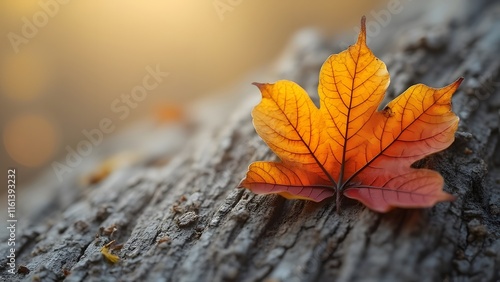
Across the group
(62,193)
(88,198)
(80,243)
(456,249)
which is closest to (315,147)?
(456,249)

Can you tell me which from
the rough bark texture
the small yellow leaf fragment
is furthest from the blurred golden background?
the small yellow leaf fragment

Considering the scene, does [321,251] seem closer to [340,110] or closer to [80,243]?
[340,110]

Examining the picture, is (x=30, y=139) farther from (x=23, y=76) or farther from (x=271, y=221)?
(x=271, y=221)

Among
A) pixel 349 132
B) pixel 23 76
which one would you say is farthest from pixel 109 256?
pixel 23 76

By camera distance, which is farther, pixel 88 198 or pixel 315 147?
pixel 88 198

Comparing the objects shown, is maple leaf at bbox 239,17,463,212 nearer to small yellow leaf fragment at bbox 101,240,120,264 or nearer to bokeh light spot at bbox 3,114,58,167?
small yellow leaf fragment at bbox 101,240,120,264

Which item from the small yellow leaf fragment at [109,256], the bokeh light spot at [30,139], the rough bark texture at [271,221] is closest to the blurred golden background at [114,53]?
the bokeh light spot at [30,139]

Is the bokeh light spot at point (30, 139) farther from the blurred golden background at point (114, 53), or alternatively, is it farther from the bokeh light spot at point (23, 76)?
the bokeh light spot at point (23, 76)
